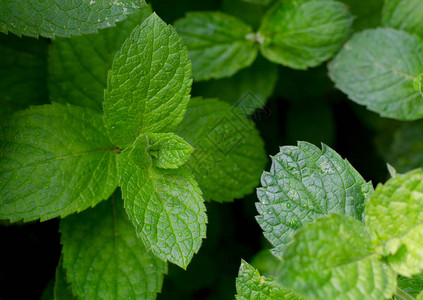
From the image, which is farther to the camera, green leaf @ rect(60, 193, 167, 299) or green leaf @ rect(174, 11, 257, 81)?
green leaf @ rect(174, 11, 257, 81)

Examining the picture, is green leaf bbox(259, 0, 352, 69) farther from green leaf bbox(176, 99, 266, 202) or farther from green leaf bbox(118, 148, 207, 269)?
green leaf bbox(118, 148, 207, 269)

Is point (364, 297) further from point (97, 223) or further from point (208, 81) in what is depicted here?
point (208, 81)

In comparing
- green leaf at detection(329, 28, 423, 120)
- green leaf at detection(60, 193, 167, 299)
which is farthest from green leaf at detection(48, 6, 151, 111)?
green leaf at detection(329, 28, 423, 120)

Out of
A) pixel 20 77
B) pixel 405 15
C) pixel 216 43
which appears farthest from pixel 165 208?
pixel 405 15

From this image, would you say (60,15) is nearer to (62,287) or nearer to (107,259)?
(107,259)

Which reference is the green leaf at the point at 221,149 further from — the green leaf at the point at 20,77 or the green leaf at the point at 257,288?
the green leaf at the point at 20,77

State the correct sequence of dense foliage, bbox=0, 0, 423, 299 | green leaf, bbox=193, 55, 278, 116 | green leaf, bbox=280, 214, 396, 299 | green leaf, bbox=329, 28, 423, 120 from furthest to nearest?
green leaf, bbox=193, 55, 278, 116, green leaf, bbox=329, 28, 423, 120, dense foliage, bbox=0, 0, 423, 299, green leaf, bbox=280, 214, 396, 299

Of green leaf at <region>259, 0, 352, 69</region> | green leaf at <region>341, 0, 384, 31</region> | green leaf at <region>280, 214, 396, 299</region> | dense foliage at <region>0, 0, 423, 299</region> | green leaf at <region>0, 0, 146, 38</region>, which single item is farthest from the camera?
green leaf at <region>341, 0, 384, 31</region>
